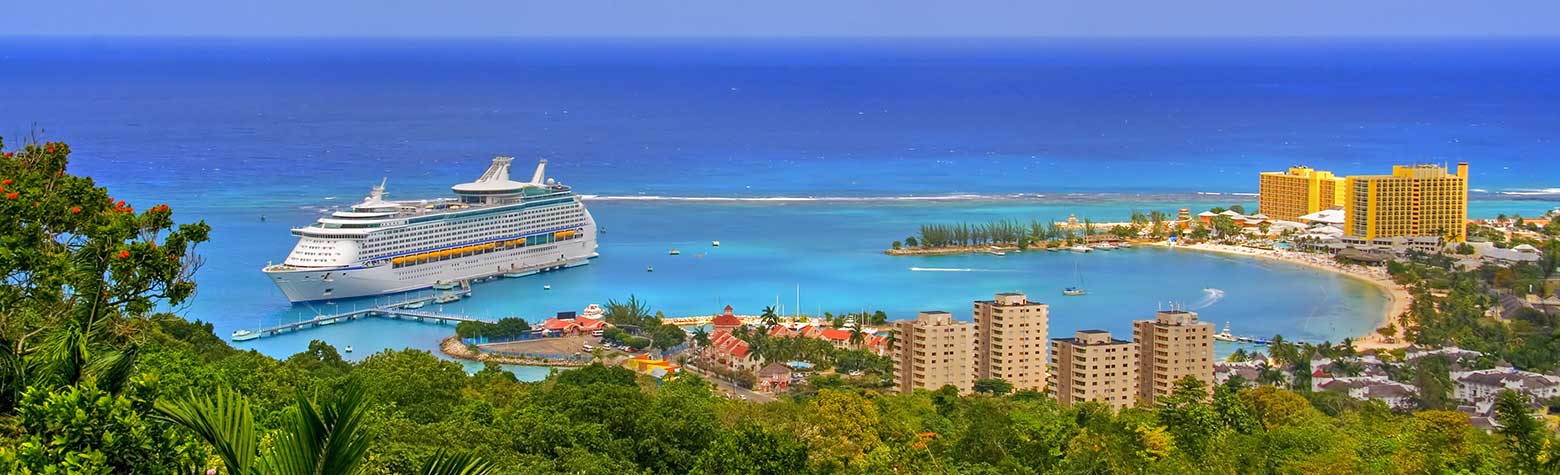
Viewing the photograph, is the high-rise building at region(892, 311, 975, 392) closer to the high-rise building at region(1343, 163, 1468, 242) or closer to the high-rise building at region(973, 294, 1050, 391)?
the high-rise building at region(973, 294, 1050, 391)

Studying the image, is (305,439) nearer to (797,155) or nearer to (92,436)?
(92,436)

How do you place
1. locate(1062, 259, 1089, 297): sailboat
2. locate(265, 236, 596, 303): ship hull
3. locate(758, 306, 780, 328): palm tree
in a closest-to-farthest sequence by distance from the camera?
locate(758, 306, 780, 328): palm tree → locate(265, 236, 596, 303): ship hull → locate(1062, 259, 1089, 297): sailboat

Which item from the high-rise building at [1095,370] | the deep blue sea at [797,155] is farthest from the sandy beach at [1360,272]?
the high-rise building at [1095,370]

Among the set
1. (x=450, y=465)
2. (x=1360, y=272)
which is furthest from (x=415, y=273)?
(x=450, y=465)

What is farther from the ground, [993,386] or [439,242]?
[439,242]

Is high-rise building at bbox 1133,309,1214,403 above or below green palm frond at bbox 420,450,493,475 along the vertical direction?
below

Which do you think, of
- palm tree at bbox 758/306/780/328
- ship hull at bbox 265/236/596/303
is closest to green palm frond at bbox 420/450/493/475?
palm tree at bbox 758/306/780/328

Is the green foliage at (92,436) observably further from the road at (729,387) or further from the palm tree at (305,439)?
the road at (729,387)
